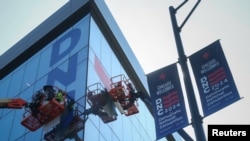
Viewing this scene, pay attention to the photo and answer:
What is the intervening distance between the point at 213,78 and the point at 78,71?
16.0 metres

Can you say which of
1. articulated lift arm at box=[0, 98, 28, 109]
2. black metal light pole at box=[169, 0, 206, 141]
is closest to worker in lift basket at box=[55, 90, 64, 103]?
articulated lift arm at box=[0, 98, 28, 109]

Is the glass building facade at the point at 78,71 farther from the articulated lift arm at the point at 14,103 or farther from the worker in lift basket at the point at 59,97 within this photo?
the articulated lift arm at the point at 14,103

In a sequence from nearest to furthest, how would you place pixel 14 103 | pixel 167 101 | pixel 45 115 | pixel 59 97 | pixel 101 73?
pixel 167 101
pixel 59 97
pixel 45 115
pixel 14 103
pixel 101 73

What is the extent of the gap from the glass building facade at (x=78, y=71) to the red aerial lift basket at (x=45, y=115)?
44 centimetres

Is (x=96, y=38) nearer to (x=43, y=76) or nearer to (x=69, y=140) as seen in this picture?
(x=43, y=76)

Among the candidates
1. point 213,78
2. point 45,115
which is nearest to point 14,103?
point 45,115

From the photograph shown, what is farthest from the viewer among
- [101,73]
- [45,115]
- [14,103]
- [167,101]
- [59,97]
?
[101,73]

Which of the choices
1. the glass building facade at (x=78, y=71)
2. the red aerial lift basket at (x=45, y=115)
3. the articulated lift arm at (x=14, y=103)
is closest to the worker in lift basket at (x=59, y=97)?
the red aerial lift basket at (x=45, y=115)

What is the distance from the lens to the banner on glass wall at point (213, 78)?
29.8 feet

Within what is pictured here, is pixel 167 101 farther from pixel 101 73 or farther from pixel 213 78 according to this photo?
pixel 101 73

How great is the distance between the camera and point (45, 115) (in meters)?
21.3

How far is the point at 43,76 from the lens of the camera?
28.0 m

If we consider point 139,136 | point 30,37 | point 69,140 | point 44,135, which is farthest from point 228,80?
point 30,37

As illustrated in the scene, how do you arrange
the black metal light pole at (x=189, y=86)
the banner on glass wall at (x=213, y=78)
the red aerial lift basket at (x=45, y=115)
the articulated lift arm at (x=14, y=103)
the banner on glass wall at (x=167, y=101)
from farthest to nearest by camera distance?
1. the articulated lift arm at (x=14, y=103)
2. the red aerial lift basket at (x=45, y=115)
3. the banner on glass wall at (x=167, y=101)
4. the banner on glass wall at (x=213, y=78)
5. the black metal light pole at (x=189, y=86)
